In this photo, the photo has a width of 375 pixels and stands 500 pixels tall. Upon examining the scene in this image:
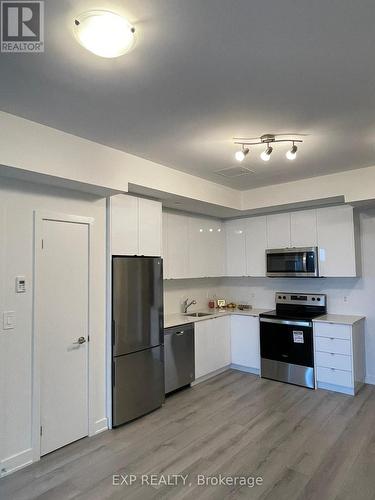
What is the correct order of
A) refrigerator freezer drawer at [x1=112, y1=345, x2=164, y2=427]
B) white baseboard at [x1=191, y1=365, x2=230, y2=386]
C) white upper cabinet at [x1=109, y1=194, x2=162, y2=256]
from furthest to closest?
white baseboard at [x1=191, y1=365, x2=230, y2=386]
white upper cabinet at [x1=109, y1=194, x2=162, y2=256]
refrigerator freezer drawer at [x1=112, y1=345, x2=164, y2=427]

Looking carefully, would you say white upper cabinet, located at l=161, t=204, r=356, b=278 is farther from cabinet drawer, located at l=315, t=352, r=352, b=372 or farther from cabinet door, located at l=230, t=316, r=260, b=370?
cabinet drawer, located at l=315, t=352, r=352, b=372

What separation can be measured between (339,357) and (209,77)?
362 centimetres

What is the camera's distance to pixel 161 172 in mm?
3643

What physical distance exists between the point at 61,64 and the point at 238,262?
418 cm

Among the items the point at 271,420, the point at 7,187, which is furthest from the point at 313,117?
the point at 271,420

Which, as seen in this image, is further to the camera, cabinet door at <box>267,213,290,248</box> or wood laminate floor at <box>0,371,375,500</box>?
cabinet door at <box>267,213,290,248</box>

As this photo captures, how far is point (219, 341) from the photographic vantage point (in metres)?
4.90

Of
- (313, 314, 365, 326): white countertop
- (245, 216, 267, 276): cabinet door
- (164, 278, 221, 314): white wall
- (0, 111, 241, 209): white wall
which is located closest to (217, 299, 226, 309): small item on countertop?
(164, 278, 221, 314): white wall

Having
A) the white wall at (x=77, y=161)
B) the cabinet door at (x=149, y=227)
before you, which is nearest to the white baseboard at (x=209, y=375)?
the cabinet door at (x=149, y=227)

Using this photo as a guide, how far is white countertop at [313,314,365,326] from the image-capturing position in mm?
4105

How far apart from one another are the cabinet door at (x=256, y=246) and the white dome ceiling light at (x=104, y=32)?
3.96 meters

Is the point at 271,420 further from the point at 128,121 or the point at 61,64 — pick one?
the point at 61,64

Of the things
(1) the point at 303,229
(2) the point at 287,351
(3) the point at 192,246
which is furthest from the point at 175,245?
(2) the point at 287,351

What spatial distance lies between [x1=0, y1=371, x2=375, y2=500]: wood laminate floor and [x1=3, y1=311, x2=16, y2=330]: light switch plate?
3.77 ft
